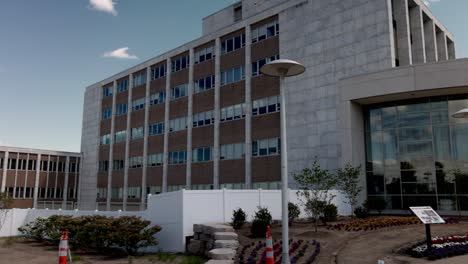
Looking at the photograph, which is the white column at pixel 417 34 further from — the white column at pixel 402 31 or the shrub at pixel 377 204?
the shrub at pixel 377 204

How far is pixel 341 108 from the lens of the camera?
2972 cm

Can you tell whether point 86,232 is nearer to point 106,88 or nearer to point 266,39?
point 266,39

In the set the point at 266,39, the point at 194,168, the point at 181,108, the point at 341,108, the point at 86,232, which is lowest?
the point at 86,232

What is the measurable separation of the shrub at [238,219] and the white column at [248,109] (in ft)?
60.2

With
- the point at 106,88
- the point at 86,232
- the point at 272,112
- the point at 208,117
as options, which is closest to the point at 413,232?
the point at 86,232

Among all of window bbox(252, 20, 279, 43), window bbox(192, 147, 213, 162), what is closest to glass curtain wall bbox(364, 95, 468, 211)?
window bbox(252, 20, 279, 43)

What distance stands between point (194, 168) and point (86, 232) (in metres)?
23.3

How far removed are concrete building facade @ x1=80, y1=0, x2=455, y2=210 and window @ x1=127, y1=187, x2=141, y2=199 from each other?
0.42ft

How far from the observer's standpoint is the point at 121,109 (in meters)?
59.0

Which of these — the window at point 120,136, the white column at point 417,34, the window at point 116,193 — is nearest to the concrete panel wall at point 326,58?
the white column at point 417,34

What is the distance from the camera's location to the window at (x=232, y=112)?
4062cm

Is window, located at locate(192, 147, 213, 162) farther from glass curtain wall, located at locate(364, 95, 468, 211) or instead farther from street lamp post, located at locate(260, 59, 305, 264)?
street lamp post, located at locate(260, 59, 305, 264)

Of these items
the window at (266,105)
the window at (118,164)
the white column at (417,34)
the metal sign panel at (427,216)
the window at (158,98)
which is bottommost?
the metal sign panel at (427,216)

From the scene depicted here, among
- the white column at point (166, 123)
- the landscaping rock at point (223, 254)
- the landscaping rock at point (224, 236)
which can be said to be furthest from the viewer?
the white column at point (166, 123)
